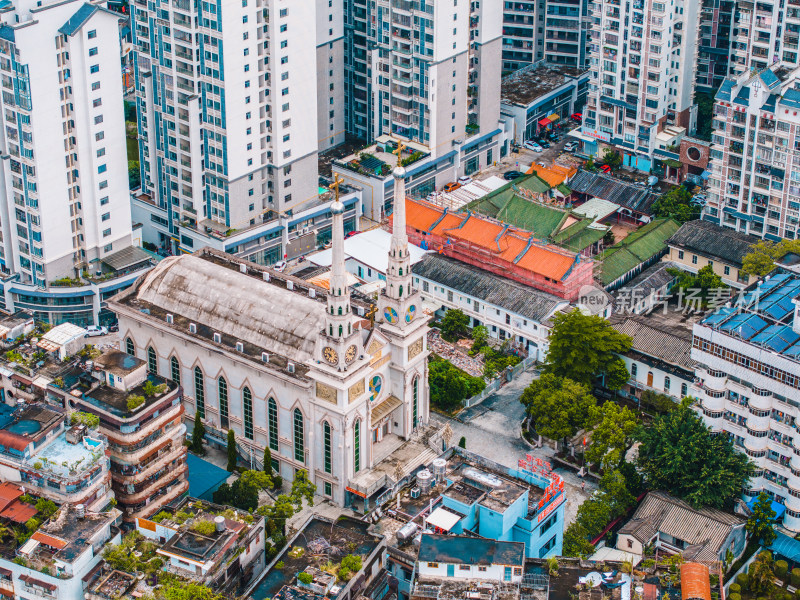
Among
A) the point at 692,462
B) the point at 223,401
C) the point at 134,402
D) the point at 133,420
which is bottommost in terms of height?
the point at 692,462

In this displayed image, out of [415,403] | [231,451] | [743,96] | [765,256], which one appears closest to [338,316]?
[415,403]

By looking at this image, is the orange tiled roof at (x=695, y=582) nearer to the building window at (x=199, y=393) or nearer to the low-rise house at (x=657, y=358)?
the low-rise house at (x=657, y=358)

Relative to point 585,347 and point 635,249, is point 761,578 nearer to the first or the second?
point 585,347

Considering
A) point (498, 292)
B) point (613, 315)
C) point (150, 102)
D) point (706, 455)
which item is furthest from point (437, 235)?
point (706, 455)

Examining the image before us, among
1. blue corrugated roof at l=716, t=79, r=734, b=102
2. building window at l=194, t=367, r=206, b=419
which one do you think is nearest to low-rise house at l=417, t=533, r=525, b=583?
building window at l=194, t=367, r=206, b=419

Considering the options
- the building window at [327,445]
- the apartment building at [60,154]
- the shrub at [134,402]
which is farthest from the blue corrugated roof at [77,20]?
the building window at [327,445]

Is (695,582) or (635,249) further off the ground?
(635,249)
